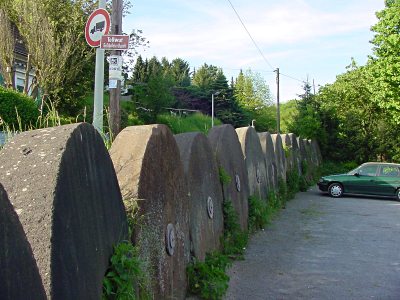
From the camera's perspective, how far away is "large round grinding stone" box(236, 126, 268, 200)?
1022cm

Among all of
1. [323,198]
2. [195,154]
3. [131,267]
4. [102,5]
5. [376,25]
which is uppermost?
[376,25]

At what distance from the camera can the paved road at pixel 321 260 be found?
19.3 feet

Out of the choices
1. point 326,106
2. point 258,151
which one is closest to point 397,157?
point 326,106

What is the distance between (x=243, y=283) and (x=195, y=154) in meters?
1.78

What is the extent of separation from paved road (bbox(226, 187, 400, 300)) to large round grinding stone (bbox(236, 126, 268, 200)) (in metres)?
0.84

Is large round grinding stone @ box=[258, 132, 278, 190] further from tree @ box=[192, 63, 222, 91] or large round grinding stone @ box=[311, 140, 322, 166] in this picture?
tree @ box=[192, 63, 222, 91]

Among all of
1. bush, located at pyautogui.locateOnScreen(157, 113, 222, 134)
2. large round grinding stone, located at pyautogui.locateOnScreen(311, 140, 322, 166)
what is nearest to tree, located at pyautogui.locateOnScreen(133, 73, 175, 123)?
bush, located at pyautogui.locateOnScreen(157, 113, 222, 134)

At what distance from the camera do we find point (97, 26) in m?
8.17

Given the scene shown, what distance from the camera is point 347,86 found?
3008cm

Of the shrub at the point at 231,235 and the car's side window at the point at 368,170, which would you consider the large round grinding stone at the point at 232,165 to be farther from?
the car's side window at the point at 368,170

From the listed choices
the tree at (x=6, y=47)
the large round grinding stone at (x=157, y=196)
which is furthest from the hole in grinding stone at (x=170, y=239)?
the tree at (x=6, y=47)

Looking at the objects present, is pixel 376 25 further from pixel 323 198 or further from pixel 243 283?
pixel 243 283

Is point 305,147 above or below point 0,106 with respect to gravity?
below

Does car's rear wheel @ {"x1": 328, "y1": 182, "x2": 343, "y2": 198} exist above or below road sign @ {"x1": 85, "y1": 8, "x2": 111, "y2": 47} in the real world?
below
